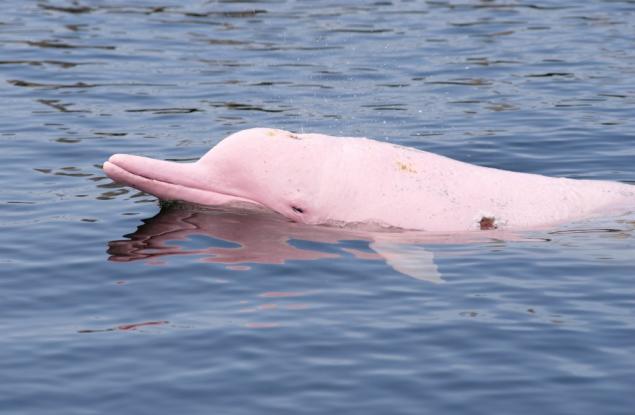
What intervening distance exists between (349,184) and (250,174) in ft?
3.04

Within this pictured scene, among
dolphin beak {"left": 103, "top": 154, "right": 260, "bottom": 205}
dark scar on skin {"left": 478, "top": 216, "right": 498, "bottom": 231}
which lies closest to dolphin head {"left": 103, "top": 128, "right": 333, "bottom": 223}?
dolphin beak {"left": 103, "top": 154, "right": 260, "bottom": 205}

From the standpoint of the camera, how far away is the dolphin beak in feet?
44.5

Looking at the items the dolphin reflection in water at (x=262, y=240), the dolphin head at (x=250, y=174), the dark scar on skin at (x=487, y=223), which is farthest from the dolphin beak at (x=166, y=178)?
the dark scar on skin at (x=487, y=223)

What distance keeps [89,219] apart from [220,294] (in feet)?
9.65

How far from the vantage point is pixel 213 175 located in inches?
541

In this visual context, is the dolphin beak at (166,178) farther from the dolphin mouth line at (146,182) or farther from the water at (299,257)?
the water at (299,257)

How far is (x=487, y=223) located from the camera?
44.4 feet

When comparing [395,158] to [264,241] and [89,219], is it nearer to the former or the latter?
[264,241]

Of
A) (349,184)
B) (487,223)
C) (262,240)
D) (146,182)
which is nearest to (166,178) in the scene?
(146,182)

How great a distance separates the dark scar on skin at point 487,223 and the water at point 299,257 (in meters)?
0.30

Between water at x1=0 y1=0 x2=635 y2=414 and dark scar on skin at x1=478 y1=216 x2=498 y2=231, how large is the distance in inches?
11.7

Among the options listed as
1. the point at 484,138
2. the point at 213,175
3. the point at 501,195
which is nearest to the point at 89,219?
the point at 213,175

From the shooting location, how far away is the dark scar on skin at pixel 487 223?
13516 mm

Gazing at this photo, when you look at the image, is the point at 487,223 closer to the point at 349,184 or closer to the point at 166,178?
the point at 349,184
